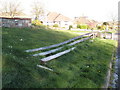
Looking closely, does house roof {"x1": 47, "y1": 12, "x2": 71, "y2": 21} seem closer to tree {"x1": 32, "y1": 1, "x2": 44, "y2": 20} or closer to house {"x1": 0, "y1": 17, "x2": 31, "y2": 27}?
tree {"x1": 32, "y1": 1, "x2": 44, "y2": 20}

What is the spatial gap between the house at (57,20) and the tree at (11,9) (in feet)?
40.8

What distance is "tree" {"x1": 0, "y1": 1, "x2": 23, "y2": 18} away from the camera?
41.0 metres

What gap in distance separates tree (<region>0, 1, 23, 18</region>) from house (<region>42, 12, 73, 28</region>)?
12431 millimetres

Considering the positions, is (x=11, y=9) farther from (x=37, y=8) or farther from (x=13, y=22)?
(x=13, y=22)

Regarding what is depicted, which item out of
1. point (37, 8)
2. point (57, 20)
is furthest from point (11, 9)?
point (57, 20)

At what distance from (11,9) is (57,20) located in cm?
1791

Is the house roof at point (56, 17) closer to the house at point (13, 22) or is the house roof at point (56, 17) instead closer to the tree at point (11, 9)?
the tree at point (11, 9)

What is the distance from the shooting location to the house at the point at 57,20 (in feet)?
169

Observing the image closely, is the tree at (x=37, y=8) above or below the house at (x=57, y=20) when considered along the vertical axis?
above

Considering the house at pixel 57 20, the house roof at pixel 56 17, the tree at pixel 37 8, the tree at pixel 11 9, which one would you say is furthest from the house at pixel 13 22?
the house roof at pixel 56 17

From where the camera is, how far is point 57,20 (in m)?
52.2

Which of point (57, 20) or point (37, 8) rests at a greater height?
point (37, 8)

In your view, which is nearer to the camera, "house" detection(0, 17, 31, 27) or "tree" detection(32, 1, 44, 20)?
"house" detection(0, 17, 31, 27)

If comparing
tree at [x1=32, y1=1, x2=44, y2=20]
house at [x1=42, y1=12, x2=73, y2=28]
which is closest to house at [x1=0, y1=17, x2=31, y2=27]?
tree at [x1=32, y1=1, x2=44, y2=20]
